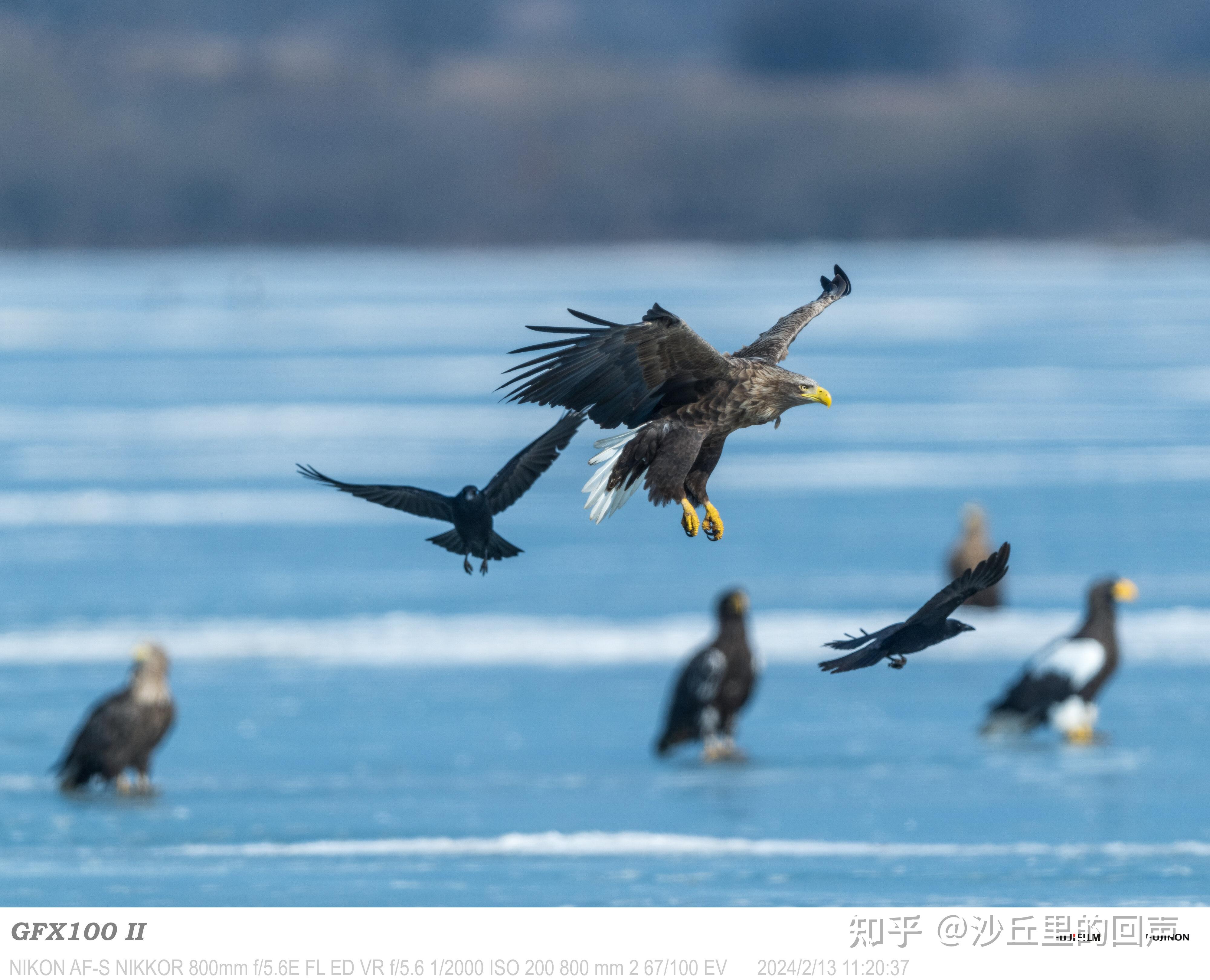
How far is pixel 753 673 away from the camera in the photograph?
12375 millimetres

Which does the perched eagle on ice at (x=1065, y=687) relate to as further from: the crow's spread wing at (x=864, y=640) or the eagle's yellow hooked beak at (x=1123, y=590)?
the crow's spread wing at (x=864, y=640)

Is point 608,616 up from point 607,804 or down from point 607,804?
up

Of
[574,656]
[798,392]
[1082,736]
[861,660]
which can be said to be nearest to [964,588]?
[861,660]

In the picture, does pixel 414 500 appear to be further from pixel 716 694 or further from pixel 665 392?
pixel 716 694

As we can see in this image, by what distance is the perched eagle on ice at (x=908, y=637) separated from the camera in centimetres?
454

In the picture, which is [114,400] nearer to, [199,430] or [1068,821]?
[199,430]

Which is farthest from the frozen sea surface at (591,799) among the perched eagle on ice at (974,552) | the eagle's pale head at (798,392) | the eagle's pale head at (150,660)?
the eagle's pale head at (798,392)

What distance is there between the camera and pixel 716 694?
12.1 m

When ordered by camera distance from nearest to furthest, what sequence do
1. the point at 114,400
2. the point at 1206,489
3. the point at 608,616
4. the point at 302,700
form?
the point at 302,700, the point at 608,616, the point at 1206,489, the point at 114,400

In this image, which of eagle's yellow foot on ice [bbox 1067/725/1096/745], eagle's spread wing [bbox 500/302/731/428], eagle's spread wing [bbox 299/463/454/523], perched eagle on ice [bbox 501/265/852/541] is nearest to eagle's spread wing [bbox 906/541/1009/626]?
perched eagle on ice [bbox 501/265/852/541]

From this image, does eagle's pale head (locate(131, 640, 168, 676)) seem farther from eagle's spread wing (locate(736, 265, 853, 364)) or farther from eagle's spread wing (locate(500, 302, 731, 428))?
eagle's spread wing (locate(500, 302, 731, 428))

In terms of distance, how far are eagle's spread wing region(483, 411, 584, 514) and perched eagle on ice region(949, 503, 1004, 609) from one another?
37.0 feet
